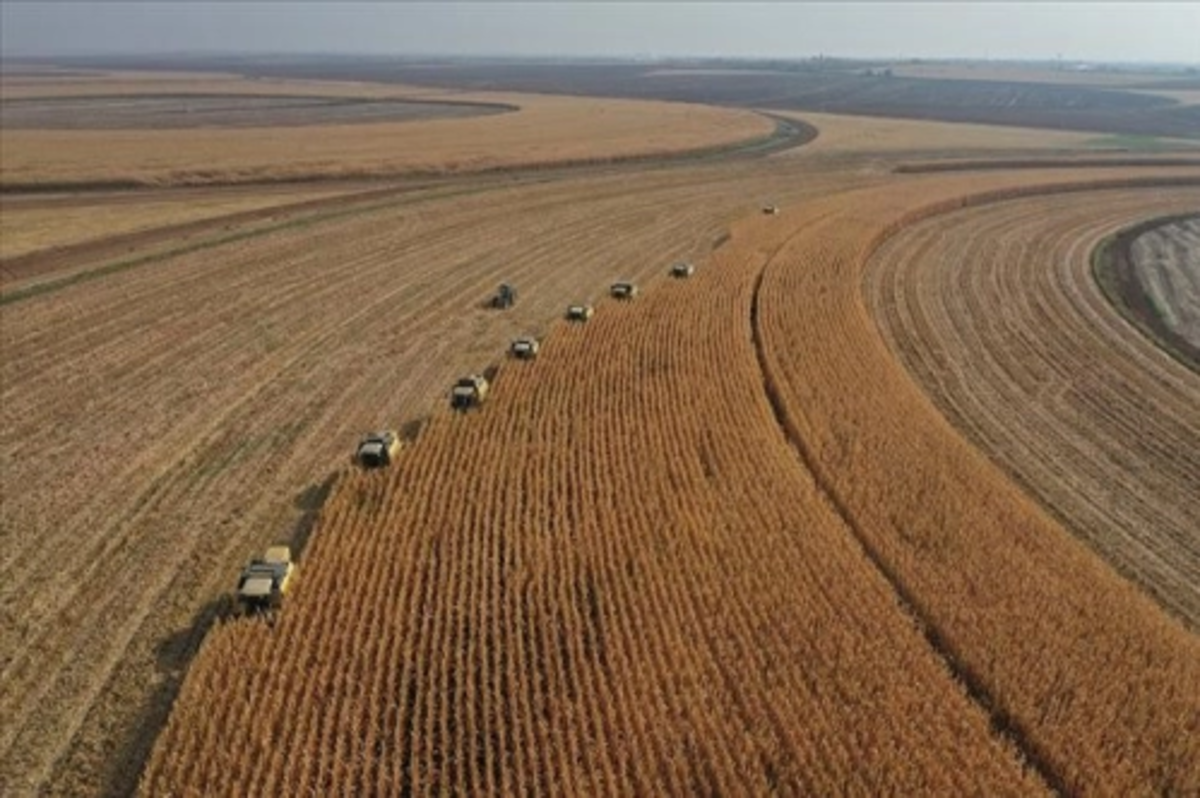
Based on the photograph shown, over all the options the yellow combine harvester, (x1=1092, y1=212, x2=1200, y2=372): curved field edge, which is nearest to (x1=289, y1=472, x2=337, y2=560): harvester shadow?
the yellow combine harvester

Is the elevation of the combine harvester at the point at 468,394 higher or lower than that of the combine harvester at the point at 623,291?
higher

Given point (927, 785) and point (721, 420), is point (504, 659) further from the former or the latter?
point (721, 420)

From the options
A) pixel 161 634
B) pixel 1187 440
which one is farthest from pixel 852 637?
pixel 1187 440

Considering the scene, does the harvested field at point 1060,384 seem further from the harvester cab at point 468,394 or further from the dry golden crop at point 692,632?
the harvester cab at point 468,394

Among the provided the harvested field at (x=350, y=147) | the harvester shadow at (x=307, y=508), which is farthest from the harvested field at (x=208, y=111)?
the harvester shadow at (x=307, y=508)

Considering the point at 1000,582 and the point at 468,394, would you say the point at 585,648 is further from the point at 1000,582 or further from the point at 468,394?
the point at 468,394

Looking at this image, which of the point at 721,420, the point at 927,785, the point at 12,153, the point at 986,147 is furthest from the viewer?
the point at 986,147
